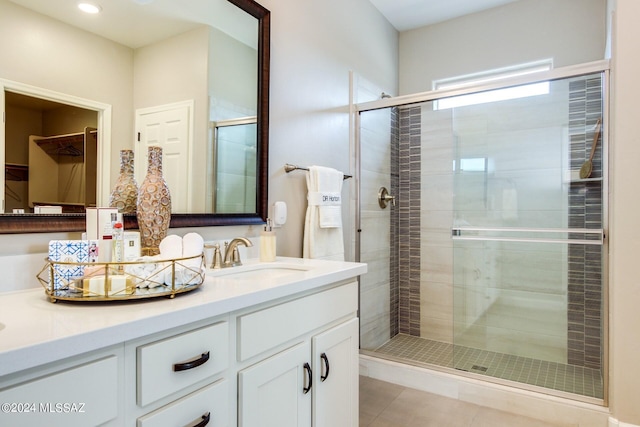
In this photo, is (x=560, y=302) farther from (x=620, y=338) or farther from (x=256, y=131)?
(x=256, y=131)

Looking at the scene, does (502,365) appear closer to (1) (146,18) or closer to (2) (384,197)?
(2) (384,197)

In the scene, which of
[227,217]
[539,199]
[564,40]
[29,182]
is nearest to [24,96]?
[29,182]

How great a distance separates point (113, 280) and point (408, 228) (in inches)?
93.6

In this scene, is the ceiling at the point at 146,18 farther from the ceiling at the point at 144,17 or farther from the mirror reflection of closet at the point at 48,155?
the mirror reflection of closet at the point at 48,155

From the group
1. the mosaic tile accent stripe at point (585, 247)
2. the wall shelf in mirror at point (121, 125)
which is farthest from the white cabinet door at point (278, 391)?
the mosaic tile accent stripe at point (585, 247)

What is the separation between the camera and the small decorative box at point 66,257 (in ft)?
2.76

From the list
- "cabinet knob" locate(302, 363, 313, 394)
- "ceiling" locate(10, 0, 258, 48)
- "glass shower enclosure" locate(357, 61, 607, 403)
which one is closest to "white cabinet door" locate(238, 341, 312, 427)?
"cabinet knob" locate(302, 363, 313, 394)

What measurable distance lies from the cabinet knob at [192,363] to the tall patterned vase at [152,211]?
455 mm

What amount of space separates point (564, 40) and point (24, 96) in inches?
123

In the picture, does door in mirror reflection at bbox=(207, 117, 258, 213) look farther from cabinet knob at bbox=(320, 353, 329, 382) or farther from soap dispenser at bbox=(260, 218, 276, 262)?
cabinet knob at bbox=(320, 353, 329, 382)

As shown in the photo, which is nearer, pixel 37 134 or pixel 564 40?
pixel 37 134

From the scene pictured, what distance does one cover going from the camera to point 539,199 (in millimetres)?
2436

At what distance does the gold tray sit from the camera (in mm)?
817

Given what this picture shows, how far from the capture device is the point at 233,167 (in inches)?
64.6
